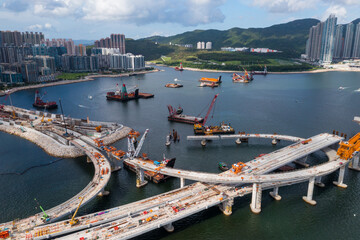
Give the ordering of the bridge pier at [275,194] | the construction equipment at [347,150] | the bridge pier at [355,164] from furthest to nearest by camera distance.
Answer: the bridge pier at [355,164], the construction equipment at [347,150], the bridge pier at [275,194]

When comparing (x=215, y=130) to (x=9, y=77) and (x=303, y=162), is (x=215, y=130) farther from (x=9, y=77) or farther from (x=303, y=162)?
(x=9, y=77)

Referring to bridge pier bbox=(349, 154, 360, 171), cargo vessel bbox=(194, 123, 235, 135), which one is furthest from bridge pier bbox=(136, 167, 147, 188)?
bridge pier bbox=(349, 154, 360, 171)

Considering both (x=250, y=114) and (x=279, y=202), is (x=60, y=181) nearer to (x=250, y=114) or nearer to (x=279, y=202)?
(x=279, y=202)

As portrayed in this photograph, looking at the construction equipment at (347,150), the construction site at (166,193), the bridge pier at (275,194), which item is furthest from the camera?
the construction equipment at (347,150)

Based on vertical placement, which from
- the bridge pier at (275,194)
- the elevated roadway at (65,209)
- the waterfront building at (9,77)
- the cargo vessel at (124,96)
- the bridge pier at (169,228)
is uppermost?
the waterfront building at (9,77)

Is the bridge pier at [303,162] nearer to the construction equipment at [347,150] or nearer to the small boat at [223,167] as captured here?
the construction equipment at [347,150]

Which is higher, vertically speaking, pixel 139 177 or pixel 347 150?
pixel 347 150

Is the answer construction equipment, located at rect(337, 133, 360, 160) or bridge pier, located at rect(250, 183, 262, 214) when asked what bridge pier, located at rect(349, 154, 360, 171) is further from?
bridge pier, located at rect(250, 183, 262, 214)

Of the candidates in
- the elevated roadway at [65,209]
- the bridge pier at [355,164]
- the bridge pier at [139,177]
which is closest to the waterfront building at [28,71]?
the elevated roadway at [65,209]

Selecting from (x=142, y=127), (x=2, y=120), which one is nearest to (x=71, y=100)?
(x=2, y=120)

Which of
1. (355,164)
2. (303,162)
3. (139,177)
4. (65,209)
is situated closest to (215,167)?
(139,177)
